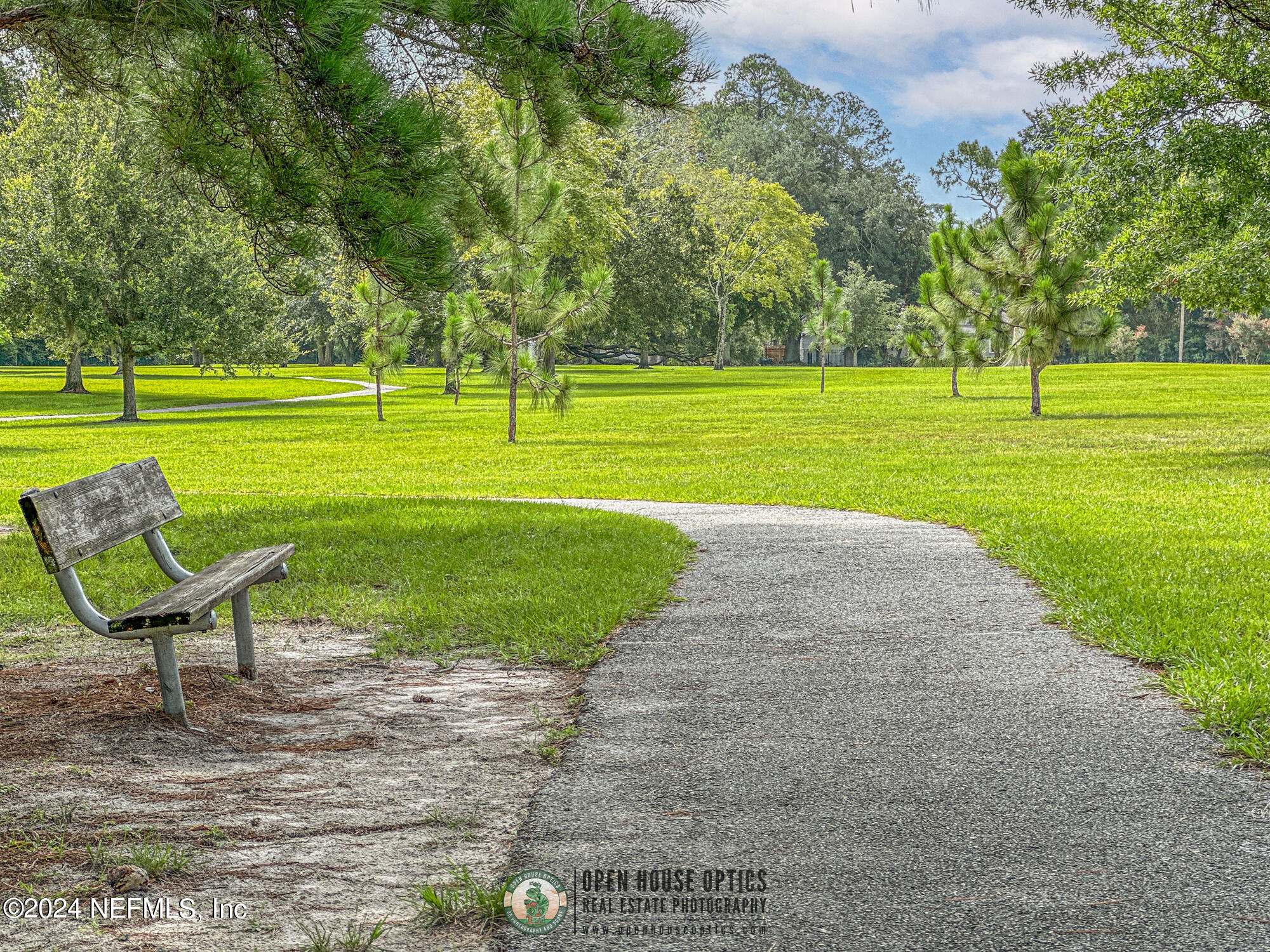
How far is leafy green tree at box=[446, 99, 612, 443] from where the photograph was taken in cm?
1745

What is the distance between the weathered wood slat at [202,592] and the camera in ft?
13.1

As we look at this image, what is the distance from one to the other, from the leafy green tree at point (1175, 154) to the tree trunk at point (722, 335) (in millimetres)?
44649

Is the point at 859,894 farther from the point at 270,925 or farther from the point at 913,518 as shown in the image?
the point at 913,518

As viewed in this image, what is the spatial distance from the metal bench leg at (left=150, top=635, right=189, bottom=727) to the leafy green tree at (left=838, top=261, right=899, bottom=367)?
63.6 meters

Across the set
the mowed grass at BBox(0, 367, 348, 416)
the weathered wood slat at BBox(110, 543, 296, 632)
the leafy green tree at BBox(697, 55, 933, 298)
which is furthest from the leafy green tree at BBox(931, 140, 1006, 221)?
the weathered wood slat at BBox(110, 543, 296, 632)

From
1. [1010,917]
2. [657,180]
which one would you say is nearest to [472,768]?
[1010,917]

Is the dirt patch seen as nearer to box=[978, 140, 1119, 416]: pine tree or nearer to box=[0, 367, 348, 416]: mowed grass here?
box=[978, 140, 1119, 416]: pine tree

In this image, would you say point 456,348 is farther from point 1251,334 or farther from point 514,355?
point 1251,334

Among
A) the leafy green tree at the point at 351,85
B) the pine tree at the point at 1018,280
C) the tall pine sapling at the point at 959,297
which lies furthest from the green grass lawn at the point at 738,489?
the leafy green tree at the point at 351,85

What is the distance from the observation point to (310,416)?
31219 mm

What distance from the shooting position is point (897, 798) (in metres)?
3.63

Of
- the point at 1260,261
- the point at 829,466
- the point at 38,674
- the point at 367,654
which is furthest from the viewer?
the point at 829,466

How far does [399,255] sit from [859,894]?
181 inches

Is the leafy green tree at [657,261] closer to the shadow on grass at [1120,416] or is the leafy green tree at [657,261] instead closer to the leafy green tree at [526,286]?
the shadow on grass at [1120,416]
